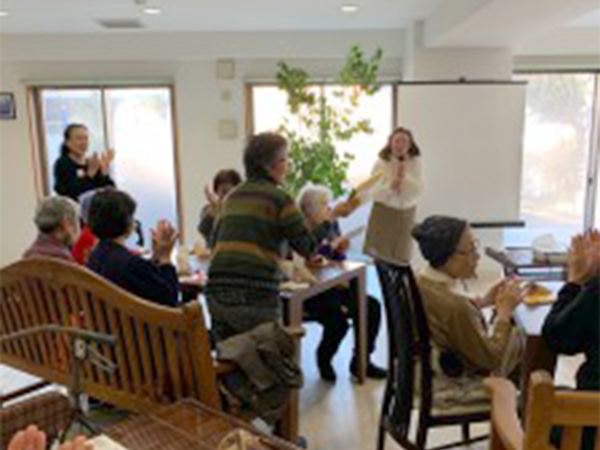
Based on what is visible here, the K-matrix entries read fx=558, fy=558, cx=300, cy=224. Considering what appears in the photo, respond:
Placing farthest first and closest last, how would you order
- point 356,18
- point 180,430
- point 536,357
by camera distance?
point 356,18
point 536,357
point 180,430

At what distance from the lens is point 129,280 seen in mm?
1887

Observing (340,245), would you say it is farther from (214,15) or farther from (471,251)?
(214,15)

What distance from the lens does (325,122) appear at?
191 inches

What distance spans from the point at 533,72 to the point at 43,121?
4.95 metres

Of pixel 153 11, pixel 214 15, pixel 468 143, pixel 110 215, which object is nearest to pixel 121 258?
pixel 110 215

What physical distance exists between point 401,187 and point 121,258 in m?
2.59

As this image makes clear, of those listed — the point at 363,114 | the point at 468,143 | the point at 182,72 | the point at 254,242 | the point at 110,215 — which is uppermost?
the point at 182,72

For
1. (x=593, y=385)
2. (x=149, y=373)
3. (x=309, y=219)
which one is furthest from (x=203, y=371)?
(x=309, y=219)

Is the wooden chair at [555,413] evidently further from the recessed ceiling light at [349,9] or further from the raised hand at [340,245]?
the recessed ceiling light at [349,9]

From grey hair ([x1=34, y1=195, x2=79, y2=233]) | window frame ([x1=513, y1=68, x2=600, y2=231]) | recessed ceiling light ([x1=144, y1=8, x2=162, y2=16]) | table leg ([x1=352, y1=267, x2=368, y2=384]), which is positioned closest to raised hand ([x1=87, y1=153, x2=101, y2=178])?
recessed ceiling light ([x1=144, y1=8, x2=162, y2=16])

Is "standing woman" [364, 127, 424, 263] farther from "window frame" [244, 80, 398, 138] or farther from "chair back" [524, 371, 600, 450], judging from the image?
"chair back" [524, 371, 600, 450]

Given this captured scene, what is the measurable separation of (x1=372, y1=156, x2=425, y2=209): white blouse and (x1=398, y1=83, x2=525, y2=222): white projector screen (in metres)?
0.94

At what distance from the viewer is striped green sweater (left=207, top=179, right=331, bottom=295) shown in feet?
6.48

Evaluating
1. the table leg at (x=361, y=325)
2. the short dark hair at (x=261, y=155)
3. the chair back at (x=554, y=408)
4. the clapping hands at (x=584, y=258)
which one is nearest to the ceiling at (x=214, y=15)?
the table leg at (x=361, y=325)
